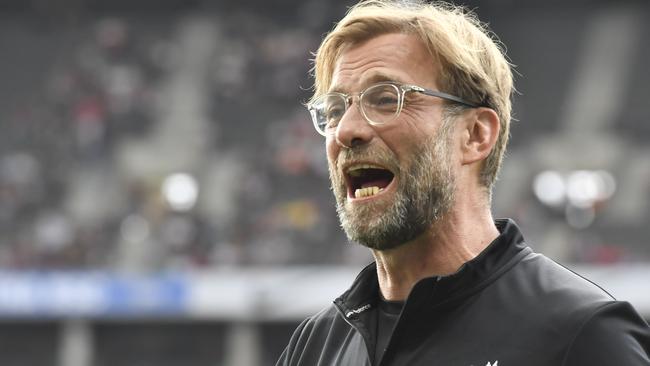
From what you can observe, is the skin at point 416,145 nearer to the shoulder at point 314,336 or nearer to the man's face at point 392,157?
the man's face at point 392,157

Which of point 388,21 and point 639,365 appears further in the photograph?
point 388,21

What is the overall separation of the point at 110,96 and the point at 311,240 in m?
5.23

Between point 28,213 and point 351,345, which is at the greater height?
point 28,213

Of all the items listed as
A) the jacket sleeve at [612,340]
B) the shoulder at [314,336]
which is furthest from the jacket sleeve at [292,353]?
the jacket sleeve at [612,340]

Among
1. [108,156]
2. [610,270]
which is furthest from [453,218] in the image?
[108,156]

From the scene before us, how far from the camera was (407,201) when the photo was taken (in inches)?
93.4

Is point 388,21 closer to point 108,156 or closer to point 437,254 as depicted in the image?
point 437,254

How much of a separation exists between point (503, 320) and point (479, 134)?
18.1 inches

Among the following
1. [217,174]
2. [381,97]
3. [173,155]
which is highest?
[173,155]

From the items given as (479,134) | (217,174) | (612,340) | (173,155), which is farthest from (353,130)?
(173,155)

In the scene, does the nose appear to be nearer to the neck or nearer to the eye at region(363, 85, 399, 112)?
the eye at region(363, 85, 399, 112)

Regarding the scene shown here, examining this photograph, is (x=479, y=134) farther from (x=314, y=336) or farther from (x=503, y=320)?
(x=314, y=336)

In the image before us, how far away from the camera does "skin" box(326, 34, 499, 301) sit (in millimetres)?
2424

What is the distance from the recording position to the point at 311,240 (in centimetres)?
1616
